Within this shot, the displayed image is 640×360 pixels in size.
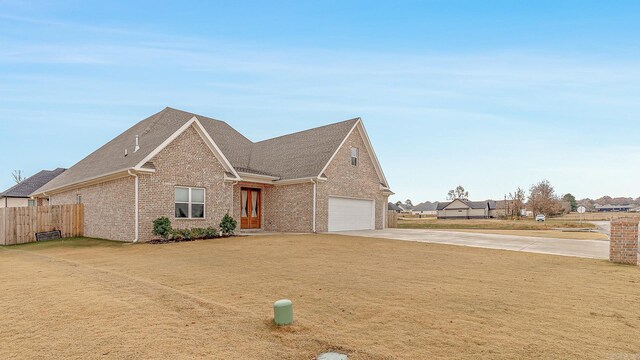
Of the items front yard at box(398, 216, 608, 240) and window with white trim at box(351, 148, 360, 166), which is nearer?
front yard at box(398, 216, 608, 240)

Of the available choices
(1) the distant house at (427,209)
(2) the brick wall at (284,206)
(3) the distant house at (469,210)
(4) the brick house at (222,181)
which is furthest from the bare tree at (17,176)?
(1) the distant house at (427,209)

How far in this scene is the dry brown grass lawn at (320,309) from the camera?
4.11 metres

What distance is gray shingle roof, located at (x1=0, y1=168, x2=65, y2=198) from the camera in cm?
3478

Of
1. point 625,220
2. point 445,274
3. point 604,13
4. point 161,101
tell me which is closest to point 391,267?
point 445,274

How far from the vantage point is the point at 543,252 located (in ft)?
44.2

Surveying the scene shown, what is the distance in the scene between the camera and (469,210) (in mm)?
97625

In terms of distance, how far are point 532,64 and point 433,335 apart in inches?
670

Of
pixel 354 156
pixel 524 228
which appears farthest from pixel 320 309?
pixel 524 228

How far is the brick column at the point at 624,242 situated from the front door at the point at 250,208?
18.3 metres

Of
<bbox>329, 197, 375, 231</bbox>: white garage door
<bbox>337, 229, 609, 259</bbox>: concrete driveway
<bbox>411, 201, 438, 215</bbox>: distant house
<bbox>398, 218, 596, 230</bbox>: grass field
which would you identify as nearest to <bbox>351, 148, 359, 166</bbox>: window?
<bbox>329, 197, 375, 231</bbox>: white garage door

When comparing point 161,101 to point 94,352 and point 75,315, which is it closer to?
point 75,315

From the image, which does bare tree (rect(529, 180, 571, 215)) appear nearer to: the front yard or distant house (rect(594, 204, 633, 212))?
the front yard

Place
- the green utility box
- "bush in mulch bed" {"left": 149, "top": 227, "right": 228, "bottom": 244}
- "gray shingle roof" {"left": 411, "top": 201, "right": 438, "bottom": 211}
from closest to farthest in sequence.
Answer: the green utility box, "bush in mulch bed" {"left": 149, "top": 227, "right": 228, "bottom": 244}, "gray shingle roof" {"left": 411, "top": 201, "right": 438, "bottom": 211}

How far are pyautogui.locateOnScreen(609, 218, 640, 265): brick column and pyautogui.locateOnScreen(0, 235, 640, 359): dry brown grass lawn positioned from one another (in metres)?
1.12
